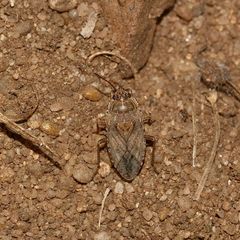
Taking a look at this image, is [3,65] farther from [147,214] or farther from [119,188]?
[147,214]

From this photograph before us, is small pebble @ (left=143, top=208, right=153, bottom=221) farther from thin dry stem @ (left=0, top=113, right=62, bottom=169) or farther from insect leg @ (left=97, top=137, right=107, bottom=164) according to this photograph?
thin dry stem @ (left=0, top=113, right=62, bottom=169)

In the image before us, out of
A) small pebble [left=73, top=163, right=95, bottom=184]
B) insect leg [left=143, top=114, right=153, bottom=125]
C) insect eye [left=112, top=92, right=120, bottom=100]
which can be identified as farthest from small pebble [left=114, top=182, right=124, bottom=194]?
insect eye [left=112, top=92, right=120, bottom=100]

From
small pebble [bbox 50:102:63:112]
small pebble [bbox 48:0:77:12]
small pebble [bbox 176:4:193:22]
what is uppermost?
small pebble [bbox 48:0:77:12]

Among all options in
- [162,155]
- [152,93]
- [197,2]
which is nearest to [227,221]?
[162,155]

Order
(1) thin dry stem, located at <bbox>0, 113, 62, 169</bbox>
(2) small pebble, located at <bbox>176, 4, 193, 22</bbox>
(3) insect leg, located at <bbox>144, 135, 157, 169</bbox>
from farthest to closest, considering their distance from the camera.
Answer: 1. (2) small pebble, located at <bbox>176, 4, 193, 22</bbox>
2. (3) insect leg, located at <bbox>144, 135, 157, 169</bbox>
3. (1) thin dry stem, located at <bbox>0, 113, 62, 169</bbox>

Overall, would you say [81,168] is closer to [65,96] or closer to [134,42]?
[65,96]

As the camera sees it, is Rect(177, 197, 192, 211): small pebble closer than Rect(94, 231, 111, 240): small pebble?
No
